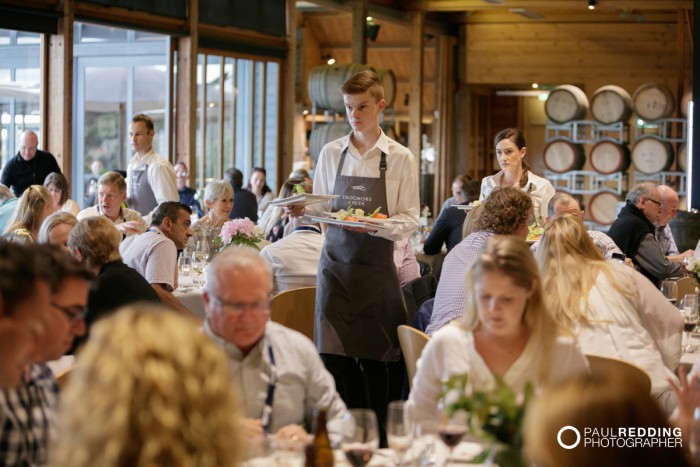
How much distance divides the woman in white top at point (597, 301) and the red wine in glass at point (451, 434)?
4.60 ft

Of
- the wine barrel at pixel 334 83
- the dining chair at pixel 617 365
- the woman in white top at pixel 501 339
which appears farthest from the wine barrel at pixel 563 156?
the woman in white top at pixel 501 339

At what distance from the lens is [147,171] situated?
8414 mm

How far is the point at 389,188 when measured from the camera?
195 inches

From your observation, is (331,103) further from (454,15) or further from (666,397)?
(666,397)

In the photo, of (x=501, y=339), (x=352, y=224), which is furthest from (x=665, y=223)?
(x=501, y=339)

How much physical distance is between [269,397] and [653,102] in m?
13.8

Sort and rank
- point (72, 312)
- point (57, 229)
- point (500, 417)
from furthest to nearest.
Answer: point (57, 229) → point (72, 312) → point (500, 417)

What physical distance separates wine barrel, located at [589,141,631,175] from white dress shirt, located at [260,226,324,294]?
10432 millimetres

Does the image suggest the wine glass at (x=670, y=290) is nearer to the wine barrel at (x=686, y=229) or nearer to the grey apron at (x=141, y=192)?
the grey apron at (x=141, y=192)

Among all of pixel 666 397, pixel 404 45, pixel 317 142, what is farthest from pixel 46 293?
pixel 404 45

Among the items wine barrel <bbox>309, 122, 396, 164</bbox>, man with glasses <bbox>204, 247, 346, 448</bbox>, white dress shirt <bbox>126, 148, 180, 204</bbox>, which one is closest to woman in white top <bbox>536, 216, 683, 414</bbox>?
man with glasses <bbox>204, 247, 346, 448</bbox>

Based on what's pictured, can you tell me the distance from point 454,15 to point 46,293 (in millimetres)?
17158

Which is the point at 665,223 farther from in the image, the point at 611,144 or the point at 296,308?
the point at 611,144

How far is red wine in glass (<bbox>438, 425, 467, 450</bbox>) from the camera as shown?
257 centimetres
